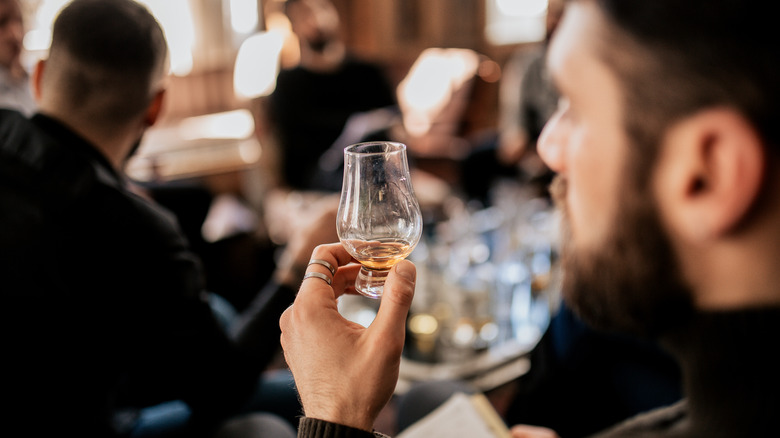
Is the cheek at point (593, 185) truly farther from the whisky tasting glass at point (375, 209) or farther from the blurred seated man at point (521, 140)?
the blurred seated man at point (521, 140)

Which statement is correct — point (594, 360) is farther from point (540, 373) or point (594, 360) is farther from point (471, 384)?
point (471, 384)

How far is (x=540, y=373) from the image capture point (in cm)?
140

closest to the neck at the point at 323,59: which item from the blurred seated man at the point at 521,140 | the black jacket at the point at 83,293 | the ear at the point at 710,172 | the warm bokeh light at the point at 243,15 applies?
the blurred seated man at the point at 521,140

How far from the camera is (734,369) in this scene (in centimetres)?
58

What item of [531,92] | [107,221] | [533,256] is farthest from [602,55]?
[531,92]

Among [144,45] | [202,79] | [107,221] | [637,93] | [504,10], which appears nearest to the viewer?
[637,93]

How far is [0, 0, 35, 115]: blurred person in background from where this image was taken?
6.50ft

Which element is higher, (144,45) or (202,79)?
(144,45)

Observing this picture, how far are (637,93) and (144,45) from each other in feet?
3.47

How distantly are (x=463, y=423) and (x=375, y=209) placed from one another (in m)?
0.51

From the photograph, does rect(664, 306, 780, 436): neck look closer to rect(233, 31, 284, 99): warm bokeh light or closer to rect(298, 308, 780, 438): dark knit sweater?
rect(298, 308, 780, 438): dark knit sweater

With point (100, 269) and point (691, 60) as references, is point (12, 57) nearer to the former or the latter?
point (100, 269)

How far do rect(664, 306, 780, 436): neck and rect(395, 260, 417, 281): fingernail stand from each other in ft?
1.05

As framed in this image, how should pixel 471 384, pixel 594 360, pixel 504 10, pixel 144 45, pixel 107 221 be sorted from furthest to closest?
1. pixel 504 10
2. pixel 471 384
3. pixel 594 360
4. pixel 144 45
5. pixel 107 221
